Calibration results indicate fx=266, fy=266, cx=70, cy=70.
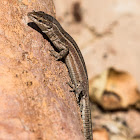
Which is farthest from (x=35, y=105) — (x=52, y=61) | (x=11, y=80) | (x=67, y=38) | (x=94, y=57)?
(x=94, y=57)

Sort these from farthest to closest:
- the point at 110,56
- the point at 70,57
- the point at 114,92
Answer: the point at 110,56, the point at 114,92, the point at 70,57

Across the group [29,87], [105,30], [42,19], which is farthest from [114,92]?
[29,87]

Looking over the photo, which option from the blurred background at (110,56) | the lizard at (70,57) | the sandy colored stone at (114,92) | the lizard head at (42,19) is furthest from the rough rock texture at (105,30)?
the lizard head at (42,19)

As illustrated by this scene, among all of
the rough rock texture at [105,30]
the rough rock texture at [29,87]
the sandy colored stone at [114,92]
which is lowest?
the rough rock texture at [29,87]

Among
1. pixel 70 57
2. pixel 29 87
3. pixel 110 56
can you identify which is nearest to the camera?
pixel 29 87

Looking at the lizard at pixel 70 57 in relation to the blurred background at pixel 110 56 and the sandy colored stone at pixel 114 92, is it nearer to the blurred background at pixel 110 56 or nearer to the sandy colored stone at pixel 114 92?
the blurred background at pixel 110 56

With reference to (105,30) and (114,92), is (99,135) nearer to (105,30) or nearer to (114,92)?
(114,92)
